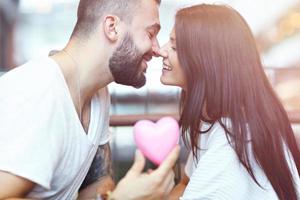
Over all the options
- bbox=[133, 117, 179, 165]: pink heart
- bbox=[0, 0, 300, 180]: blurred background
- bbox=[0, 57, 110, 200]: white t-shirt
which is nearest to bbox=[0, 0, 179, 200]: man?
bbox=[0, 57, 110, 200]: white t-shirt

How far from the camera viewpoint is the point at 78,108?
5.14 feet

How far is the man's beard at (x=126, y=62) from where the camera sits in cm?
159

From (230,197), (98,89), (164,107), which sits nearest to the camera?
(230,197)

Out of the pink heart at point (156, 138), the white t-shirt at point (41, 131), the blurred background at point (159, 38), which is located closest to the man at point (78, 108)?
the white t-shirt at point (41, 131)

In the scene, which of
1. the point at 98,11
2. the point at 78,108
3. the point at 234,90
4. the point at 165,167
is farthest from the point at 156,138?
the point at 98,11

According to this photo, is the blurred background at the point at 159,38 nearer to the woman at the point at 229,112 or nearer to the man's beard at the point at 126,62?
the man's beard at the point at 126,62

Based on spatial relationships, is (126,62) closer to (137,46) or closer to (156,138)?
(137,46)

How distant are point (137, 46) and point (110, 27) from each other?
4.8 inches

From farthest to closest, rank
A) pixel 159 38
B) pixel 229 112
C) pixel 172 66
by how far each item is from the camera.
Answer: pixel 159 38, pixel 172 66, pixel 229 112

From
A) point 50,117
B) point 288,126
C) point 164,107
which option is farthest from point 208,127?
point 164,107

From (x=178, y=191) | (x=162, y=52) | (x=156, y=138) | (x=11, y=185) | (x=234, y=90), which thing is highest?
(x=162, y=52)

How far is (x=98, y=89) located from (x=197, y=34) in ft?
1.50

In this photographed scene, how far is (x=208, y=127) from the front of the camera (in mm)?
1458

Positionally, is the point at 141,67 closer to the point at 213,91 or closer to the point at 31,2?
the point at 213,91
